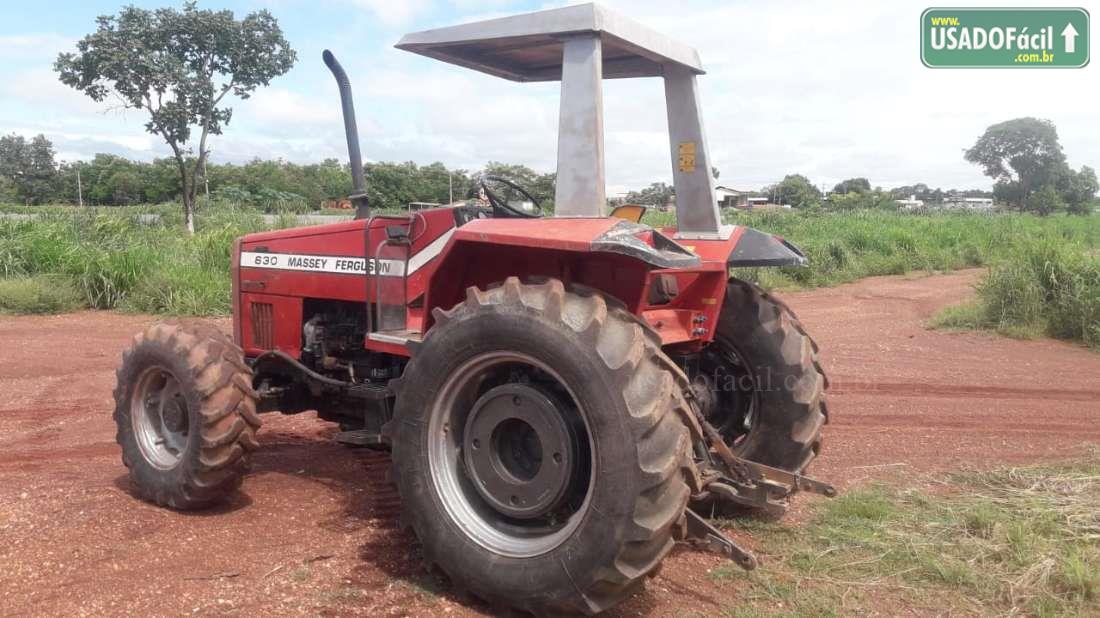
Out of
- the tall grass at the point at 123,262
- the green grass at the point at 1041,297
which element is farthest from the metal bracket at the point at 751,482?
the tall grass at the point at 123,262

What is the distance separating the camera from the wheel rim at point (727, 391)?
166 inches

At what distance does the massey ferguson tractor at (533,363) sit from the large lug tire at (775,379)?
0.01 m

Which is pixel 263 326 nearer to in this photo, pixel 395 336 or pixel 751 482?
pixel 395 336

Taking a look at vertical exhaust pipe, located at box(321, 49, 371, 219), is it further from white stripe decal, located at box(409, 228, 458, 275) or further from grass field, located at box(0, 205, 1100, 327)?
grass field, located at box(0, 205, 1100, 327)

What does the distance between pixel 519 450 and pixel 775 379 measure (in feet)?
4.87

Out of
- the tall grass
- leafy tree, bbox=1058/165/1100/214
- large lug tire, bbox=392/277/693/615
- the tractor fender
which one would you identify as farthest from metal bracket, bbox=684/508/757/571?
leafy tree, bbox=1058/165/1100/214

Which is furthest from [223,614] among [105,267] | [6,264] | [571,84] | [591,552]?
[6,264]

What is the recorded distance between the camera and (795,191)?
133ft

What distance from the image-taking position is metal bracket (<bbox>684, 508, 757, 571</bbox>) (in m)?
2.90

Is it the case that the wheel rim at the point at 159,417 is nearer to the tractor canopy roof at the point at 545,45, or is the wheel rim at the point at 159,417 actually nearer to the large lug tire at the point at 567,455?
the large lug tire at the point at 567,455

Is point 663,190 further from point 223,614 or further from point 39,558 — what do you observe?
point 39,558

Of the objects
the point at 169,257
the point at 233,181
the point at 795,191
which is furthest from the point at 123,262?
the point at 795,191

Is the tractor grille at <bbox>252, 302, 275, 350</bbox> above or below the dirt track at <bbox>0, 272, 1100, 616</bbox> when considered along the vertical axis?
above

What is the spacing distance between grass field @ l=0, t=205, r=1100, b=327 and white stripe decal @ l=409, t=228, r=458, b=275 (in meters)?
4.63
